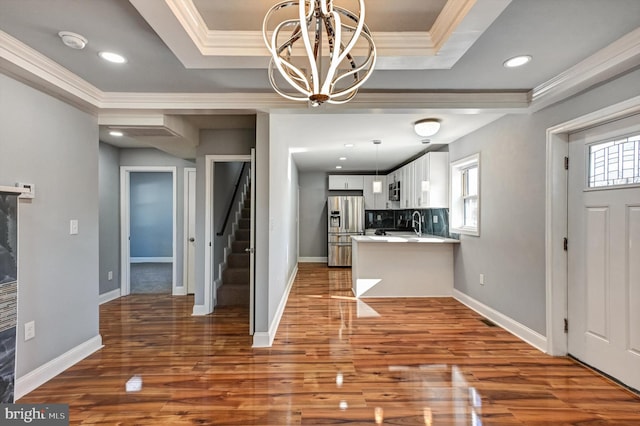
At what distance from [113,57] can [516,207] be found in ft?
12.6

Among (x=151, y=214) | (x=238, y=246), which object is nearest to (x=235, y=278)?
(x=238, y=246)

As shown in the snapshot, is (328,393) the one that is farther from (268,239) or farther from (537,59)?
(537,59)

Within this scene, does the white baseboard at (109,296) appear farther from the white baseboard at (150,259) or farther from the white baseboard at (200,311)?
the white baseboard at (150,259)

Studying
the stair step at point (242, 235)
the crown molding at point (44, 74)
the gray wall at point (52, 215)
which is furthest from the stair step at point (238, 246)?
the crown molding at point (44, 74)

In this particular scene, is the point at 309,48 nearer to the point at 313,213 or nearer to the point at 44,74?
the point at 44,74

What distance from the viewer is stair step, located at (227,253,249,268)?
15.9ft

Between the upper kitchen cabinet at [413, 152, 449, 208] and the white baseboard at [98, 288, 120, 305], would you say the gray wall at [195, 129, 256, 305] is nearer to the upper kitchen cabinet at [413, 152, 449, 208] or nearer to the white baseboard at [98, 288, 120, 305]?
the white baseboard at [98, 288, 120, 305]

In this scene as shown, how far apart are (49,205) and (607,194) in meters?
4.41

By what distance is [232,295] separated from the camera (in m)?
4.43

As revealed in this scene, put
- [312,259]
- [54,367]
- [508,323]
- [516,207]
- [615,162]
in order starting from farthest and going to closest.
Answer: [312,259] → [508,323] → [516,207] → [54,367] → [615,162]

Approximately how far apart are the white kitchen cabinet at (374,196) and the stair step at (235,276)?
3.96m

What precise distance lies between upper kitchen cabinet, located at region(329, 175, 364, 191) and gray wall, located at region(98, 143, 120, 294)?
181 inches

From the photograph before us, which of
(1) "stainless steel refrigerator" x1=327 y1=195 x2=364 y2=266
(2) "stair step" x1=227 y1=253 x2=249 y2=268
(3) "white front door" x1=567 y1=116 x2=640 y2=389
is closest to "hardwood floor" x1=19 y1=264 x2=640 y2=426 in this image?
(3) "white front door" x1=567 y1=116 x2=640 y2=389

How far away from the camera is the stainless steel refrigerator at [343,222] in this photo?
24.0ft
